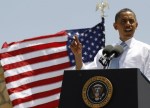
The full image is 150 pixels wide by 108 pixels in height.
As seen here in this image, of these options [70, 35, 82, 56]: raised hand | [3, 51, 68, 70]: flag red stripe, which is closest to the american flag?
[3, 51, 68, 70]: flag red stripe

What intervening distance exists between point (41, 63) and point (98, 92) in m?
7.03

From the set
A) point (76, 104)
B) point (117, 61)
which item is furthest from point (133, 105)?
point (117, 61)

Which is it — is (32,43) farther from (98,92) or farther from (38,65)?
(98,92)

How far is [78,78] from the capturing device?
157 inches

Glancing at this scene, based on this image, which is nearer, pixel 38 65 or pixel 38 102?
pixel 38 102

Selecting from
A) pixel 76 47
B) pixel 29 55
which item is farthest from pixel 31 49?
pixel 76 47

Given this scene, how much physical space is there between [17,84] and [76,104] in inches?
266

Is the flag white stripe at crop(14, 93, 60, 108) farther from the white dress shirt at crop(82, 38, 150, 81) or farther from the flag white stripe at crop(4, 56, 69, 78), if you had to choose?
the white dress shirt at crop(82, 38, 150, 81)

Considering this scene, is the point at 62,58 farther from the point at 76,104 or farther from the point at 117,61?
the point at 76,104

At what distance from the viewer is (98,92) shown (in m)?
3.85

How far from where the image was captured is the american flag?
34.9 ft

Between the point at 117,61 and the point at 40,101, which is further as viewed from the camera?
the point at 40,101

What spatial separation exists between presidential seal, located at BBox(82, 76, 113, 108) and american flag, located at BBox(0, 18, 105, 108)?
21.4ft

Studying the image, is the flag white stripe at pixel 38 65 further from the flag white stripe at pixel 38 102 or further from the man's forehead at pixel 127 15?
the man's forehead at pixel 127 15
